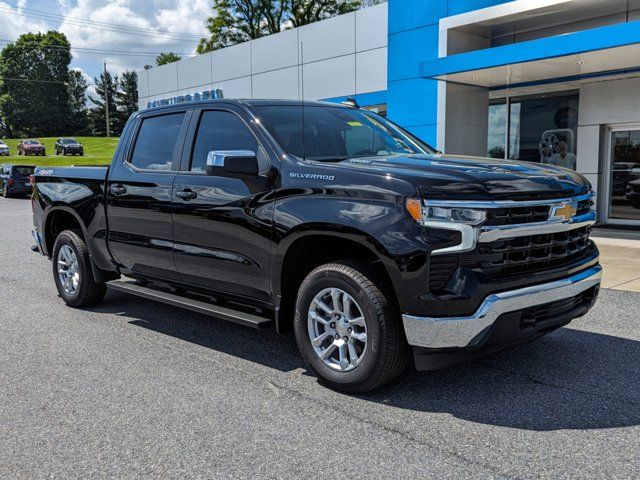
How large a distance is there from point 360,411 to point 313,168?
5.33 ft

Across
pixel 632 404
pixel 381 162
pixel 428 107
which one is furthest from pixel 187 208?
pixel 428 107

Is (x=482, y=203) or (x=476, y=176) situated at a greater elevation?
(x=476, y=176)

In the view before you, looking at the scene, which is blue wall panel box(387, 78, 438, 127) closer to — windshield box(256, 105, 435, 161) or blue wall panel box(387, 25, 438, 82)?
blue wall panel box(387, 25, 438, 82)

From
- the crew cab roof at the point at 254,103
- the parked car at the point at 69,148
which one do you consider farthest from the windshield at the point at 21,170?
the parked car at the point at 69,148

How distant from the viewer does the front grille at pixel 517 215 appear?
12.1ft

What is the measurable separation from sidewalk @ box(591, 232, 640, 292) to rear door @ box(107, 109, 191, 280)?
208 inches

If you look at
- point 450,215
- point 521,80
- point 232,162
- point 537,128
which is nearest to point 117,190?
point 232,162

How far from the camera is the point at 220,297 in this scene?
5.03m

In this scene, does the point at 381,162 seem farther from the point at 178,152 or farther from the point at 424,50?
the point at 424,50

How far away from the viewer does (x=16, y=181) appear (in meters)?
27.2

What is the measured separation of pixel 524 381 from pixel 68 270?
15.9ft

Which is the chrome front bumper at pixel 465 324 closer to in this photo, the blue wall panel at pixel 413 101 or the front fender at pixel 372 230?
the front fender at pixel 372 230

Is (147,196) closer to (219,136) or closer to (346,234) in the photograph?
(219,136)

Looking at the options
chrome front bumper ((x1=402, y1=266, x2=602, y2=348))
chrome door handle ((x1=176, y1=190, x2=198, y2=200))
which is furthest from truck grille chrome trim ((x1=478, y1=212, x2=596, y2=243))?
chrome door handle ((x1=176, y1=190, x2=198, y2=200))
